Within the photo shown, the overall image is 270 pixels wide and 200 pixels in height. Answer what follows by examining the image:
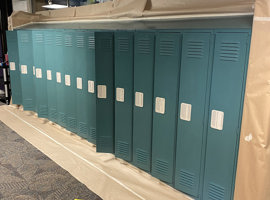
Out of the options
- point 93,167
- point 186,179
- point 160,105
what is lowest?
point 93,167

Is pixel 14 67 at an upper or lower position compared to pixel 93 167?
upper

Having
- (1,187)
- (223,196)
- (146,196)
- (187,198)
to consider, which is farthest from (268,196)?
(1,187)

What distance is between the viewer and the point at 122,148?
2.79 metres

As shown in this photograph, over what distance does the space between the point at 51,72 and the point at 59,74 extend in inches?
8.2

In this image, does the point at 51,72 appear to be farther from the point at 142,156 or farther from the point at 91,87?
the point at 142,156

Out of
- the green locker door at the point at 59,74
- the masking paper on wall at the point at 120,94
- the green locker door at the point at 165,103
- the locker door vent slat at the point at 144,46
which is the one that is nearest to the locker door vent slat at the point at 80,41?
the green locker door at the point at 59,74

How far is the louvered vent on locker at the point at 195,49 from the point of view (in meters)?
1.98

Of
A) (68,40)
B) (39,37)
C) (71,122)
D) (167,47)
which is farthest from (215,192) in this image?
(39,37)

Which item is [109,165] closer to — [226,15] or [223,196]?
[223,196]

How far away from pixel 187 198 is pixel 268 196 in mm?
725

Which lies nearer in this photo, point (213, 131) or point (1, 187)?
point (213, 131)

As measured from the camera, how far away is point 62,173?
104 inches

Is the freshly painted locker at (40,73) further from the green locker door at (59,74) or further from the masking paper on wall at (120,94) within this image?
the masking paper on wall at (120,94)

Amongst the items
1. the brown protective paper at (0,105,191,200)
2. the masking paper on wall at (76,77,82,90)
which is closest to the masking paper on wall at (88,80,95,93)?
the masking paper on wall at (76,77,82,90)
